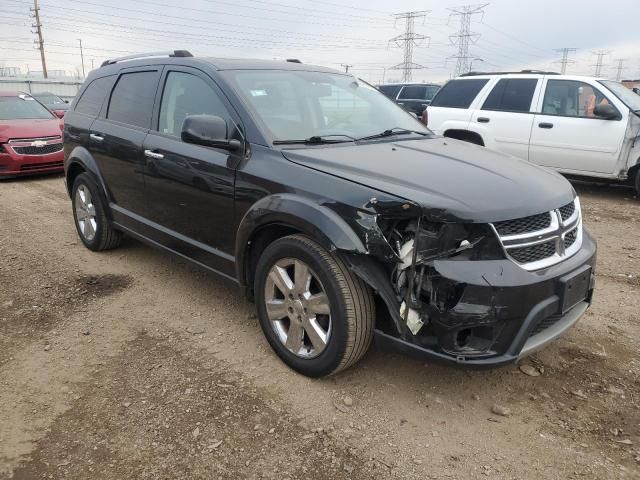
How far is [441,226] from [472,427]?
107 cm

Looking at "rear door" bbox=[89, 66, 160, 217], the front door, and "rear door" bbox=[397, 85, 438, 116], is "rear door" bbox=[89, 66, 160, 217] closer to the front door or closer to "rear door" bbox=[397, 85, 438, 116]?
the front door

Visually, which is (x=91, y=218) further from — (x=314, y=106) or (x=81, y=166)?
(x=314, y=106)

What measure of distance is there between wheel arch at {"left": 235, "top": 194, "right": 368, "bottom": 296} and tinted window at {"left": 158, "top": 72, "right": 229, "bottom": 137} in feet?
2.60

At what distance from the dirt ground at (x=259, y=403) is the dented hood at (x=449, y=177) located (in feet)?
3.55

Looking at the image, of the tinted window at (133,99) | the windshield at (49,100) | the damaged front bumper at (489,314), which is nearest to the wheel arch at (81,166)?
the tinted window at (133,99)

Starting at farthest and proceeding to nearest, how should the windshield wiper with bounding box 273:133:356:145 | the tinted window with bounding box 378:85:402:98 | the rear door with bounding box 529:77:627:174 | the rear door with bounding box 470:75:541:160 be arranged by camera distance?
1. the tinted window with bounding box 378:85:402:98
2. the rear door with bounding box 470:75:541:160
3. the rear door with bounding box 529:77:627:174
4. the windshield wiper with bounding box 273:133:356:145

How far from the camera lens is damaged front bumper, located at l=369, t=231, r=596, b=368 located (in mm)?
2334

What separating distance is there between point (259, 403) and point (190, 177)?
1592mm

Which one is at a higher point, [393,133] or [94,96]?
[94,96]

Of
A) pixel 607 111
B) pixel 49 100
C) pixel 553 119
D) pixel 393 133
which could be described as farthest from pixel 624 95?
pixel 49 100

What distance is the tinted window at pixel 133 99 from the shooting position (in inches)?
161

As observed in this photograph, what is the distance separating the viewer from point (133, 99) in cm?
431

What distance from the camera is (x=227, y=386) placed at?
2.94 m

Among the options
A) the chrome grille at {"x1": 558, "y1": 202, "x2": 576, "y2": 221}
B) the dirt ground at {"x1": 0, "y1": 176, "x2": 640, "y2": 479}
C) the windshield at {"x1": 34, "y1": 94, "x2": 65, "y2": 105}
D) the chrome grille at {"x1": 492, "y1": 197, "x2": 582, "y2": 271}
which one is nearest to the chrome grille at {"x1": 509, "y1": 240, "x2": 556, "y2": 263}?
the chrome grille at {"x1": 492, "y1": 197, "x2": 582, "y2": 271}
